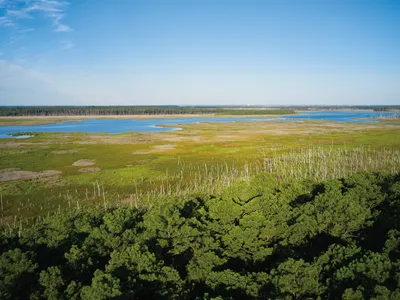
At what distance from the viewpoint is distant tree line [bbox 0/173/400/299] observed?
1169 cm

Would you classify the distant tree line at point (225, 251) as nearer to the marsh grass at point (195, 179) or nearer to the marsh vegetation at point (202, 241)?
the marsh vegetation at point (202, 241)

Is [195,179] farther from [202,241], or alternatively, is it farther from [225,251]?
[225,251]

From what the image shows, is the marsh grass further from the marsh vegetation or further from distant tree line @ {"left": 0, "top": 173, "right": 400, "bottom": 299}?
distant tree line @ {"left": 0, "top": 173, "right": 400, "bottom": 299}

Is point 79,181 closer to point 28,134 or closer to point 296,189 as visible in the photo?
point 296,189

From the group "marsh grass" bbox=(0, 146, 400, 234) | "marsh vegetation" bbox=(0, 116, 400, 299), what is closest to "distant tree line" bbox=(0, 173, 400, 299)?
"marsh vegetation" bbox=(0, 116, 400, 299)

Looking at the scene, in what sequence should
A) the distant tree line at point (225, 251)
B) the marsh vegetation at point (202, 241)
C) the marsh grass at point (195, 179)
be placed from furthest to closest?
the marsh grass at point (195, 179)
the marsh vegetation at point (202, 241)
the distant tree line at point (225, 251)

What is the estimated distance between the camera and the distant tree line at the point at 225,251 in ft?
38.3

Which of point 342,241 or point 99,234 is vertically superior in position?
point 99,234

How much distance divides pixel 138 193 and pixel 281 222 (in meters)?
17.8

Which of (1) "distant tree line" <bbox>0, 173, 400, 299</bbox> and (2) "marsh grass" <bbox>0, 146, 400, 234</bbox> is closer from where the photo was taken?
(1) "distant tree line" <bbox>0, 173, 400, 299</bbox>

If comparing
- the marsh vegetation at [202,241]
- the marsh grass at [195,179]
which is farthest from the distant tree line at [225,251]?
the marsh grass at [195,179]

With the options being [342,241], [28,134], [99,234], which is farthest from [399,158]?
[28,134]

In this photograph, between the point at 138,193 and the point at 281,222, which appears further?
the point at 138,193

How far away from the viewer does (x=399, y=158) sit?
4241cm
